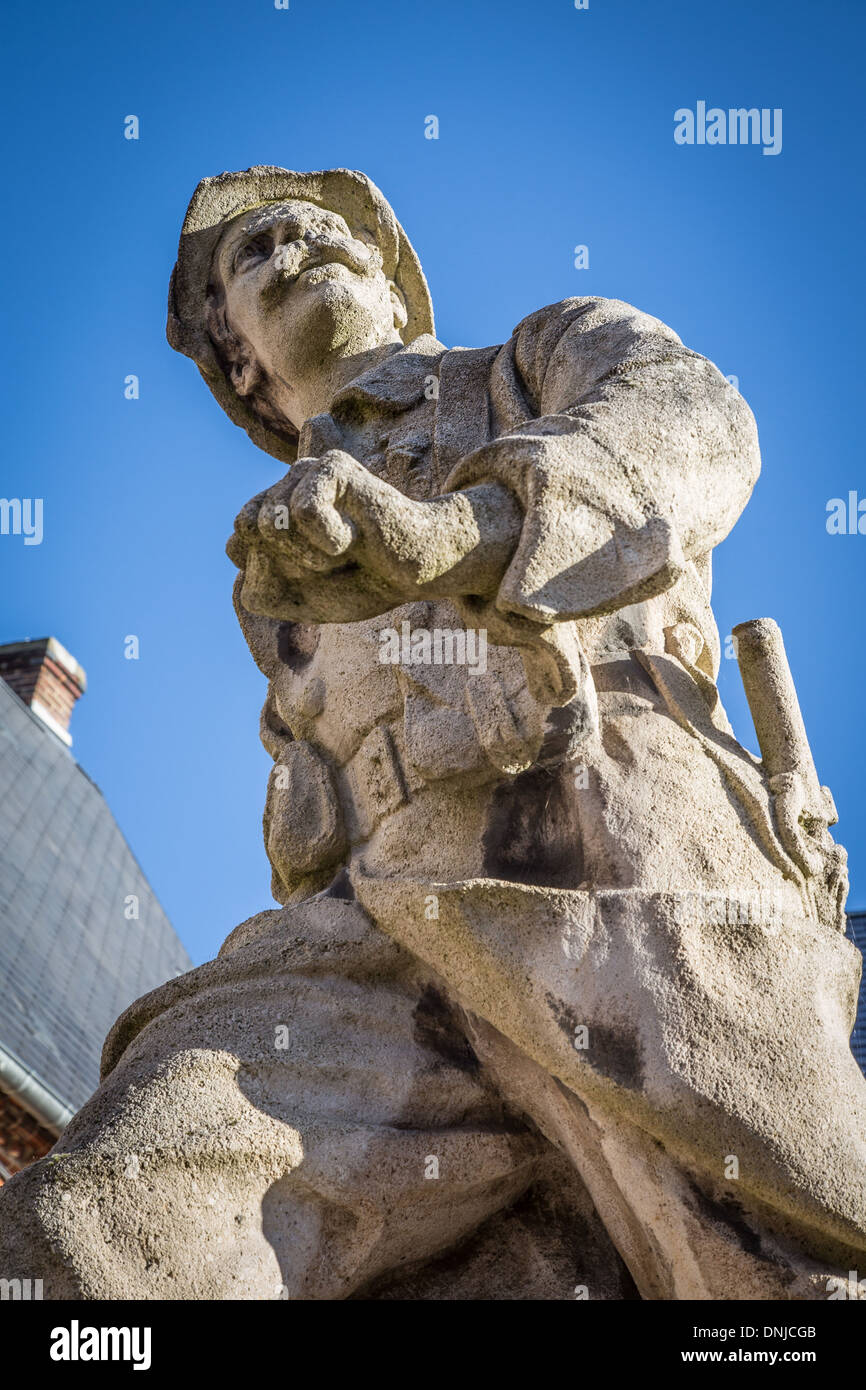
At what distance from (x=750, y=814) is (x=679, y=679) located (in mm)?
366

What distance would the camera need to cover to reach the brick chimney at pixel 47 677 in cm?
1875

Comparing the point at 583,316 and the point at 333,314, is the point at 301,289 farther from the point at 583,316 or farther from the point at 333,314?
the point at 583,316

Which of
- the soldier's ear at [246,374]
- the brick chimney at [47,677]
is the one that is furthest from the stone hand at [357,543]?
the brick chimney at [47,677]

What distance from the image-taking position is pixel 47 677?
1919 cm

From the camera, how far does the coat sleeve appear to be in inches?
92.8

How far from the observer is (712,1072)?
7.79 ft

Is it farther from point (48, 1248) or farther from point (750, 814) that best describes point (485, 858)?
point (48, 1248)

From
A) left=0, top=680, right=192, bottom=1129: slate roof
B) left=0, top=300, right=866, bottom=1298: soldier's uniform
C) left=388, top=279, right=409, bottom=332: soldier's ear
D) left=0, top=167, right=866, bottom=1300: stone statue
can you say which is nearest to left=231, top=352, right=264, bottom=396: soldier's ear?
left=388, top=279, right=409, bottom=332: soldier's ear

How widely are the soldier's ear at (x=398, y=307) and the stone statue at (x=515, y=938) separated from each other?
1.05 meters

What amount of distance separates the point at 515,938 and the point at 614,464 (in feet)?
2.92

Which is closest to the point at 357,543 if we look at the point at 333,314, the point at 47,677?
the point at 333,314

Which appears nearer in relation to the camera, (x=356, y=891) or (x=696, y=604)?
(x=356, y=891)

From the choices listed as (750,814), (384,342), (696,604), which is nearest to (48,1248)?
(750,814)

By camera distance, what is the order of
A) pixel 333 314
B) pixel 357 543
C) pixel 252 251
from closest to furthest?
pixel 357 543
pixel 333 314
pixel 252 251
